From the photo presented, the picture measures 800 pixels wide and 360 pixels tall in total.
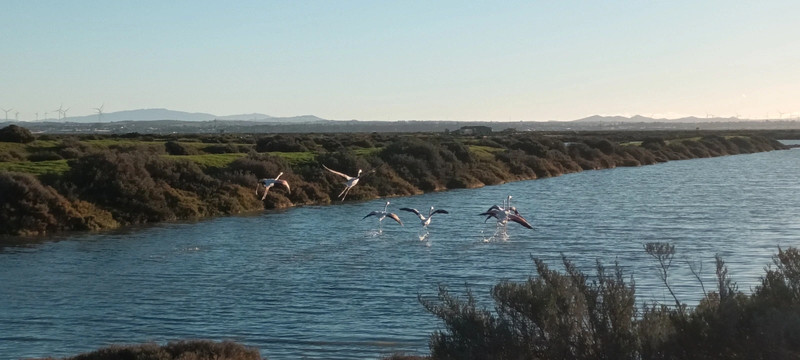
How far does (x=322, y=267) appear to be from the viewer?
26.1 m

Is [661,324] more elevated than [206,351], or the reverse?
[661,324]

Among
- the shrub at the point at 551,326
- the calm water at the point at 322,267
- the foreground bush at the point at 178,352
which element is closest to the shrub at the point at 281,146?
the calm water at the point at 322,267

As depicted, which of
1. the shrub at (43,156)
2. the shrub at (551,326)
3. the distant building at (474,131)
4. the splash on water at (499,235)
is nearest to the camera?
the shrub at (551,326)

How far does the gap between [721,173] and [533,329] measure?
68.0 meters

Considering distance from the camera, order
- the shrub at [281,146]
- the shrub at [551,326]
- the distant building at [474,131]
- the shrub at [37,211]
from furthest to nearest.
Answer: the distant building at [474,131], the shrub at [281,146], the shrub at [37,211], the shrub at [551,326]

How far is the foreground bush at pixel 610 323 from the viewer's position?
1032 centimetres

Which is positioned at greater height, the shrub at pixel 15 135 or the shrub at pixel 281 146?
the shrub at pixel 15 135

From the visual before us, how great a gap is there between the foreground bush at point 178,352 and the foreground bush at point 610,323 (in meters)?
3.58

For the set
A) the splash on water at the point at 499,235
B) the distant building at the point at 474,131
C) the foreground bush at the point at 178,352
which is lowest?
the distant building at the point at 474,131

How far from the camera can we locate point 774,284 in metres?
10.6

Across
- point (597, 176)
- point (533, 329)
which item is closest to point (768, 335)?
point (533, 329)

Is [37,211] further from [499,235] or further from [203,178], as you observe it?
[499,235]

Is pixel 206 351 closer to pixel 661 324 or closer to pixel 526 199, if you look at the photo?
pixel 661 324

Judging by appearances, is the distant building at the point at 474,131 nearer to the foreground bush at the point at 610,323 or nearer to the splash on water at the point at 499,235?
the splash on water at the point at 499,235
